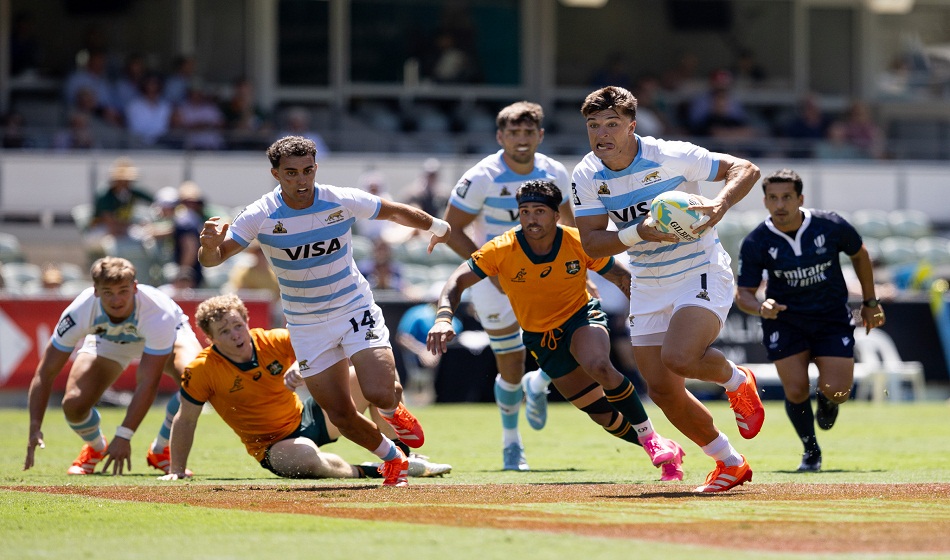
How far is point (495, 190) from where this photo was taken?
10.4 m

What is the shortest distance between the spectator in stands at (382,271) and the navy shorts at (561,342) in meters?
8.96

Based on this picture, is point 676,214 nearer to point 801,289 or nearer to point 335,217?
point 335,217

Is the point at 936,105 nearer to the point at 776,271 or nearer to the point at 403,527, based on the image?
the point at 776,271

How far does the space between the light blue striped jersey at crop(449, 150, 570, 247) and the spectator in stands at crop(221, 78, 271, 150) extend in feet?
37.3

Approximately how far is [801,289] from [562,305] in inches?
88.4

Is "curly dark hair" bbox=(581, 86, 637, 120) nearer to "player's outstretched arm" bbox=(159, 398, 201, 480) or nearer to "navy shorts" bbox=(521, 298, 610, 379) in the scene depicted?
"navy shorts" bbox=(521, 298, 610, 379)

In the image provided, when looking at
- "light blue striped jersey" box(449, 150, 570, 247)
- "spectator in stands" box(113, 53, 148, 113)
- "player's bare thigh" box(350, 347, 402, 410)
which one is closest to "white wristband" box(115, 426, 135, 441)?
"player's bare thigh" box(350, 347, 402, 410)

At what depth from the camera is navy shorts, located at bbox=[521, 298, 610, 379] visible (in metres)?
9.11

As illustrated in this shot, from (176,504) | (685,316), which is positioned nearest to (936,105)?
(685,316)

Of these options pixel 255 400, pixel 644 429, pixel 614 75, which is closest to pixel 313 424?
pixel 255 400

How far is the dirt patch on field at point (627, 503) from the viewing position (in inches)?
236

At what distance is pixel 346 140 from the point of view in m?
22.7

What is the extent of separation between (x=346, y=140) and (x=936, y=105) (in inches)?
517

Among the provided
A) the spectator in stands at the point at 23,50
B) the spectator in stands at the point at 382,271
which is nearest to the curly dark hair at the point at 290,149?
the spectator in stands at the point at 382,271
